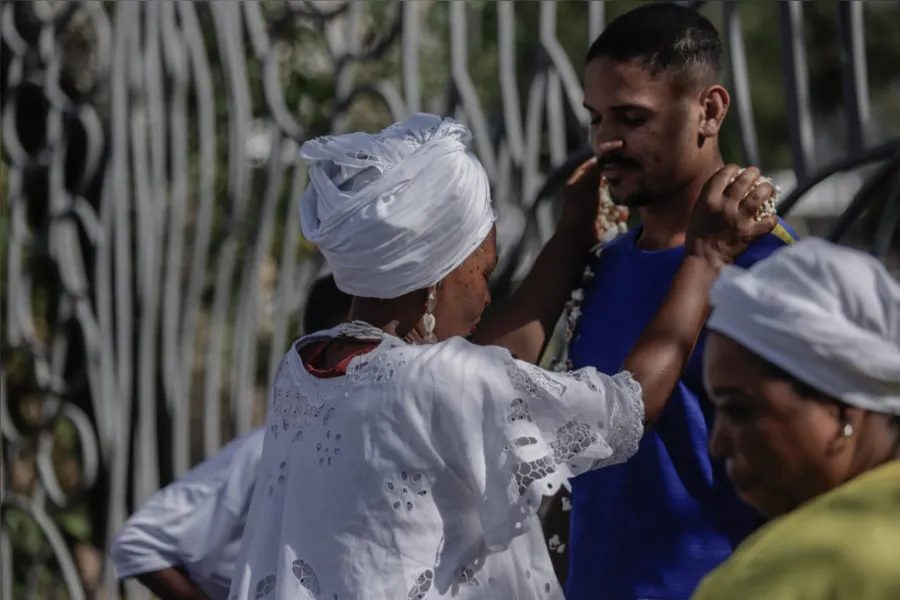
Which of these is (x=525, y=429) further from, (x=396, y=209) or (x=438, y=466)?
(x=396, y=209)

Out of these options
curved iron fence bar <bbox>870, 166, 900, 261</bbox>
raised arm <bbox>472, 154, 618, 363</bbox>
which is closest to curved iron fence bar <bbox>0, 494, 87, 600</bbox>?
raised arm <bbox>472, 154, 618, 363</bbox>

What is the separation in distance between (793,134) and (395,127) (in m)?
0.81

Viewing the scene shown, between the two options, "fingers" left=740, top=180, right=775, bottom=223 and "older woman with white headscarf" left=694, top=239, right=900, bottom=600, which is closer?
"older woman with white headscarf" left=694, top=239, right=900, bottom=600

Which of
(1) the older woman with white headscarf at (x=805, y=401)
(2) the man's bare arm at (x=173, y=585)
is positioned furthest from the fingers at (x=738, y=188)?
(2) the man's bare arm at (x=173, y=585)

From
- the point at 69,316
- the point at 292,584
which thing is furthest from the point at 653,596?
the point at 69,316

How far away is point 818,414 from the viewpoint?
1661 mm

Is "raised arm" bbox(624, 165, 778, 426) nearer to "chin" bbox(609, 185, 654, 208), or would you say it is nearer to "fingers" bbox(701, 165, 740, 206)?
"fingers" bbox(701, 165, 740, 206)

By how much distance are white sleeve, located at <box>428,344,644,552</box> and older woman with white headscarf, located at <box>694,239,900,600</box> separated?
1.53 ft

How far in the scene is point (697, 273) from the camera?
238 centimetres

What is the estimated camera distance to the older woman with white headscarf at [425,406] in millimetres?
2209

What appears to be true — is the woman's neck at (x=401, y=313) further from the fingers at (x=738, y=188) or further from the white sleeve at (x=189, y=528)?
the white sleeve at (x=189, y=528)

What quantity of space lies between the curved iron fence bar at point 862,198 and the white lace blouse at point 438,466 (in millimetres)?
620

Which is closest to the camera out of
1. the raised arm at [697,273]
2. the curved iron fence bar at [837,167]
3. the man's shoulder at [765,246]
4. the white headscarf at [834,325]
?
the white headscarf at [834,325]

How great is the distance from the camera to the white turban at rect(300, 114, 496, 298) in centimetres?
226
